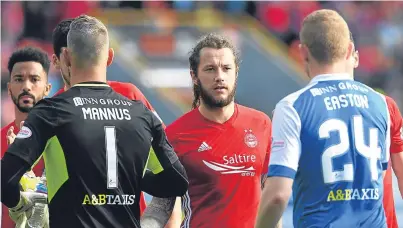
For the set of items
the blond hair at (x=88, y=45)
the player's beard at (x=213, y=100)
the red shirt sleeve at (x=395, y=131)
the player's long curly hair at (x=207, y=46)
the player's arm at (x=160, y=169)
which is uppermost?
the player's long curly hair at (x=207, y=46)

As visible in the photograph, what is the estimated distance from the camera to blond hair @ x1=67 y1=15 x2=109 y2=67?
5121mm

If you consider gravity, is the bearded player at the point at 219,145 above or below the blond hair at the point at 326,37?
below

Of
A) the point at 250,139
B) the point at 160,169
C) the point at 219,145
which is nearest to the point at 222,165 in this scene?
the point at 219,145

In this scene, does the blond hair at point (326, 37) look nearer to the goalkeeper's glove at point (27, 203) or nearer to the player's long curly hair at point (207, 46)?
the player's long curly hair at point (207, 46)

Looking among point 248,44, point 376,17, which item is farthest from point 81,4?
point 376,17

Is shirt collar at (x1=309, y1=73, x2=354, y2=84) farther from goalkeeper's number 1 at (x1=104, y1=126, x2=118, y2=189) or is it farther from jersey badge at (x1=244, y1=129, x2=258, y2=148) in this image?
jersey badge at (x1=244, y1=129, x2=258, y2=148)

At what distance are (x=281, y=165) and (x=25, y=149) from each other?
1321mm

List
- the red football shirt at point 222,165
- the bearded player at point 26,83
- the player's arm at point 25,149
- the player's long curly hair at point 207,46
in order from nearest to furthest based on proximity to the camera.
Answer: the player's arm at point 25,149, the red football shirt at point 222,165, the player's long curly hair at point 207,46, the bearded player at point 26,83

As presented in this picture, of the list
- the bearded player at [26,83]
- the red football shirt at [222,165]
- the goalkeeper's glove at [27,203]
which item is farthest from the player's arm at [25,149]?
the bearded player at [26,83]

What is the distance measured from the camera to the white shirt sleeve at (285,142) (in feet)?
16.4

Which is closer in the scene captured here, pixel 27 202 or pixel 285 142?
pixel 285 142

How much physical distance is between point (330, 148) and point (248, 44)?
1320 cm

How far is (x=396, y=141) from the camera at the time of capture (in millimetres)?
5910

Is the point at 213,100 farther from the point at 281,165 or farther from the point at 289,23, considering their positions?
the point at 289,23
